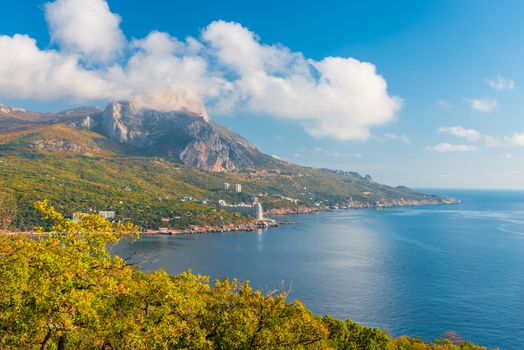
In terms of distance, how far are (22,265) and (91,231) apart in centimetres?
312

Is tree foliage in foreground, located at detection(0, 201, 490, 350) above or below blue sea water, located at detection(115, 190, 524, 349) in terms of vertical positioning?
above

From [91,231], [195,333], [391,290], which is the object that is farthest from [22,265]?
[391,290]

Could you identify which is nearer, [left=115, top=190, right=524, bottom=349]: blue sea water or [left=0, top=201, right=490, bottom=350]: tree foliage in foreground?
[left=0, top=201, right=490, bottom=350]: tree foliage in foreground

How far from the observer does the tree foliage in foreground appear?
51.4 feet

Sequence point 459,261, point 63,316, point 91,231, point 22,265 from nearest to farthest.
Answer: point 63,316 < point 22,265 < point 91,231 < point 459,261

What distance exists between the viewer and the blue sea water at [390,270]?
73.1 metres

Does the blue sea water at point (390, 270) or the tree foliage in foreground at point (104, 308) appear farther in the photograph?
the blue sea water at point (390, 270)

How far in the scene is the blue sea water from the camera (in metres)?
73.1

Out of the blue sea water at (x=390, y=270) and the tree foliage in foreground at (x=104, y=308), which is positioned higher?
the tree foliage in foreground at (x=104, y=308)

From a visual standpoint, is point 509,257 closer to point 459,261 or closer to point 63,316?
point 459,261

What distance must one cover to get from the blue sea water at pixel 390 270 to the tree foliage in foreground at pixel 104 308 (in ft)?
65.2

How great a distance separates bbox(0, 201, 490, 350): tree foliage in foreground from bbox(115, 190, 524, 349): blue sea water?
782 inches

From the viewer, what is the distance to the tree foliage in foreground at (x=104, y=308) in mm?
15664

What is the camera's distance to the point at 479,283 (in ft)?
311
